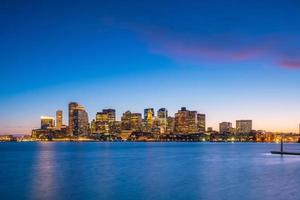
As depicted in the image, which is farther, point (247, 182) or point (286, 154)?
point (286, 154)

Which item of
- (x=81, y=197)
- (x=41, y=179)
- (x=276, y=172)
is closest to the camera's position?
(x=81, y=197)

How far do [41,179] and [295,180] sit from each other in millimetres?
28347

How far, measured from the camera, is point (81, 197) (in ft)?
106

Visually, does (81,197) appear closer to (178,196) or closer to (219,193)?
(178,196)

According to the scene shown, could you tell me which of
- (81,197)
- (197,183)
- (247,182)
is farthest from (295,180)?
(81,197)

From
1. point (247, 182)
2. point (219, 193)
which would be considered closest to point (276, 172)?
point (247, 182)

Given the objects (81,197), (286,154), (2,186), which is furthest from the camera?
(286,154)

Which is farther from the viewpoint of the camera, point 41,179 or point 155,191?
point 41,179

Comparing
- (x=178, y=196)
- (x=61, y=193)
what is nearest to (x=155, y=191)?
(x=178, y=196)

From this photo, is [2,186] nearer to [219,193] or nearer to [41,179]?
[41,179]

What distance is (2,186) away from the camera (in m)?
38.6

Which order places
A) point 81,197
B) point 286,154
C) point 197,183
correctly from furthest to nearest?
point 286,154, point 197,183, point 81,197

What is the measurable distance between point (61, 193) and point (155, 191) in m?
8.23

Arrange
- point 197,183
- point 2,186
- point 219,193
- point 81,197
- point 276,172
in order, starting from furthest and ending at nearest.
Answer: point 276,172 < point 197,183 < point 2,186 < point 219,193 < point 81,197
